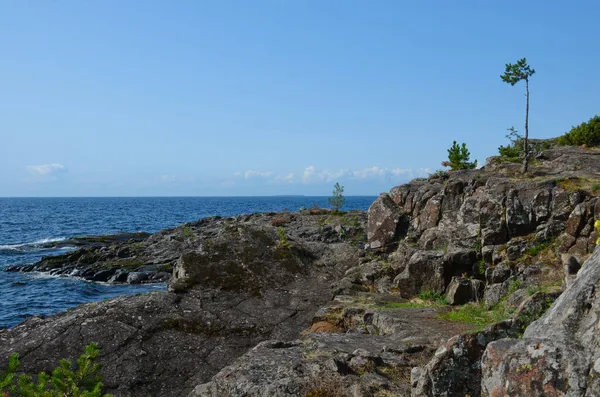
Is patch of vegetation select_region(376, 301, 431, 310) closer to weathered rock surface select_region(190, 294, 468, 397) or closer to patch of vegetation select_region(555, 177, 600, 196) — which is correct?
weathered rock surface select_region(190, 294, 468, 397)

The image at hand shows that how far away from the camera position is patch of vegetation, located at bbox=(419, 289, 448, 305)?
18.7 metres

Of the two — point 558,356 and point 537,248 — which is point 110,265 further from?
point 558,356

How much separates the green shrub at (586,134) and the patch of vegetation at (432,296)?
24.7m

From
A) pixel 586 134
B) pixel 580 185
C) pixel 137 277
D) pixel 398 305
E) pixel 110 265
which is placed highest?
pixel 586 134

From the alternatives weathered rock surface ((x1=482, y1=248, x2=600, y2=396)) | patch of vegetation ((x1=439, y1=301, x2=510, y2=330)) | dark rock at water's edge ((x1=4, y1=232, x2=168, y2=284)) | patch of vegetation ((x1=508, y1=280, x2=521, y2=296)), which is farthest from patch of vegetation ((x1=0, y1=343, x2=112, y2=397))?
dark rock at water's edge ((x1=4, y1=232, x2=168, y2=284))

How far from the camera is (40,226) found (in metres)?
96.9

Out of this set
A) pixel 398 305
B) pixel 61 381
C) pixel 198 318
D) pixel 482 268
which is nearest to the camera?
pixel 61 381

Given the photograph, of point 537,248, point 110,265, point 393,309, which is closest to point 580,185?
point 537,248

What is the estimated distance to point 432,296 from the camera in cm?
1922

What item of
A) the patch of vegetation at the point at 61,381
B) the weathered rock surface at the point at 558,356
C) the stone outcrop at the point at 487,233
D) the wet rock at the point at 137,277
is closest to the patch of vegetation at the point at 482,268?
the stone outcrop at the point at 487,233

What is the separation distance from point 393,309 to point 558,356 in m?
11.0

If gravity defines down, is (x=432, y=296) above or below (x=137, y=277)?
above

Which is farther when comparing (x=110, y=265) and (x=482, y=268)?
(x=110, y=265)

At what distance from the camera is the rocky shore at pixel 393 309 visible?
25.8 ft
